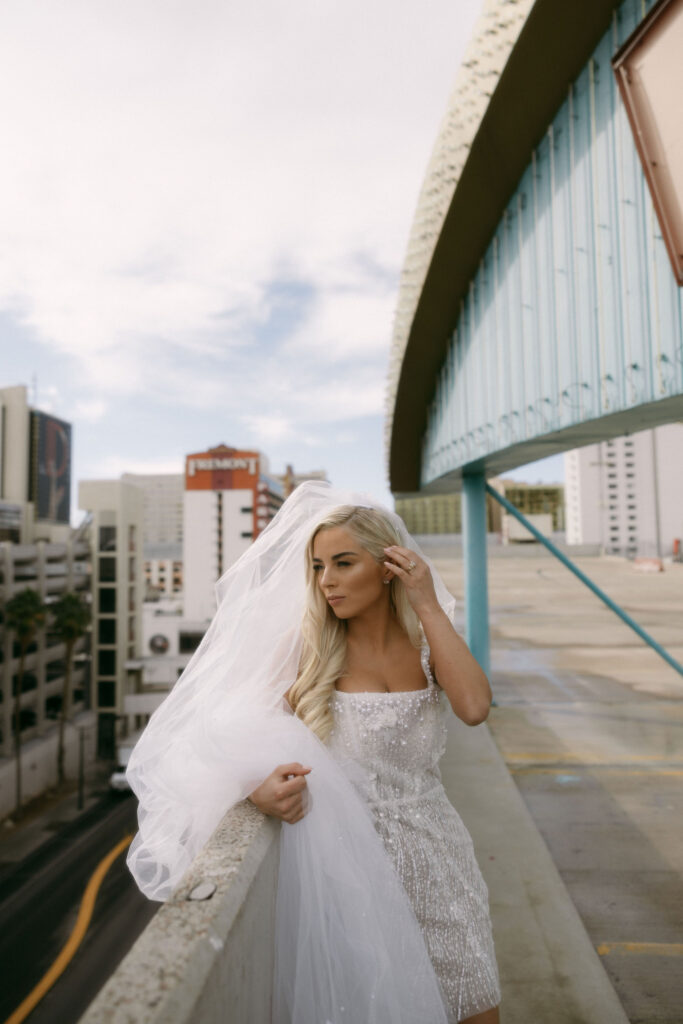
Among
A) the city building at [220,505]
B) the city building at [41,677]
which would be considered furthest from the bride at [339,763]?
the city building at [220,505]

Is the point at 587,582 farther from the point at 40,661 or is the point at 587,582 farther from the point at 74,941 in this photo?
the point at 40,661

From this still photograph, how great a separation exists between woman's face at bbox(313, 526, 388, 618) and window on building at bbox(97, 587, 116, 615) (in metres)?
53.7

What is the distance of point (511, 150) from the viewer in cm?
430

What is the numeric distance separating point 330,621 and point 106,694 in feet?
173

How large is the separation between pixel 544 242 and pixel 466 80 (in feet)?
4.00

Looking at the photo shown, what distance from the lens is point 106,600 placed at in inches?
2058

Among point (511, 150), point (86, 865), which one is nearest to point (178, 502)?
point (86, 865)

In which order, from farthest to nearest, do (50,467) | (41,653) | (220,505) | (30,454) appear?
(50,467) < (30,454) < (220,505) < (41,653)

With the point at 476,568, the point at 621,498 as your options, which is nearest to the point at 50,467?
the point at 476,568

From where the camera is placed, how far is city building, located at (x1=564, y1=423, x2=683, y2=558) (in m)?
55.2

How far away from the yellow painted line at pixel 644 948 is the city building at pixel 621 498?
44.7 m

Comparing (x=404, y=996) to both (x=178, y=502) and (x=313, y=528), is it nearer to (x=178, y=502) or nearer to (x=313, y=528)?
(x=313, y=528)

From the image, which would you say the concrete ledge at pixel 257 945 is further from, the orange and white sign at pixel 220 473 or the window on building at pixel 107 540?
the orange and white sign at pixel 220 473

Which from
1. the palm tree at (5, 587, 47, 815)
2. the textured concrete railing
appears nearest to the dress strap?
the textured concrete railing
